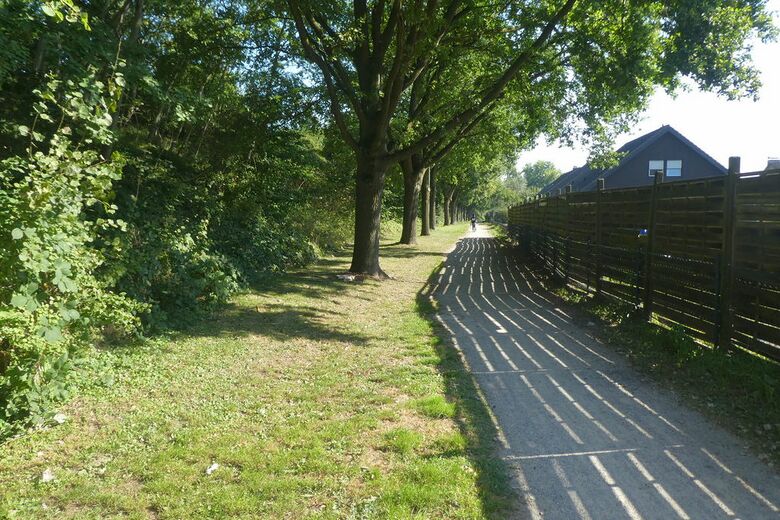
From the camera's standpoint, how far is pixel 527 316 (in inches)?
354

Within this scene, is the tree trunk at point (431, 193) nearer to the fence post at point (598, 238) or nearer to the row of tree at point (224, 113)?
the row of tree at point (224, 113)

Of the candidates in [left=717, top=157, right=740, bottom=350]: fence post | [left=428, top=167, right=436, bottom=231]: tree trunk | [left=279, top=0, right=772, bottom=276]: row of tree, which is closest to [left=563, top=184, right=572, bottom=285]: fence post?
[left=279, top=0, right=772, bottom=276]: row of tree

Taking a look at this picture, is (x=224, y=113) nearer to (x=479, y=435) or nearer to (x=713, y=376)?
(x=479, y=435)

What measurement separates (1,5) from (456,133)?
14727mm

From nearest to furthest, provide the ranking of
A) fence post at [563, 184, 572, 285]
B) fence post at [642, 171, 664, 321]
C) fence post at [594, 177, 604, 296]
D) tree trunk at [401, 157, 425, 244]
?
fence post at [642, 171, 664, 321], fence post at [594, 177, 604, 296], fence post at [563, 184, 572, 285], tree trunk at [401, 157, 425, 244]

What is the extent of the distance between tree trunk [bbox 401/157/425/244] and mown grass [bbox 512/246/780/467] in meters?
16.2

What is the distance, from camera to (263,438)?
4.03 metres

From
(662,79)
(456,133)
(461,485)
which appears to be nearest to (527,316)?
(461,485)

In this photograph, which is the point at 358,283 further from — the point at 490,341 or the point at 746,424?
the point at 746,424

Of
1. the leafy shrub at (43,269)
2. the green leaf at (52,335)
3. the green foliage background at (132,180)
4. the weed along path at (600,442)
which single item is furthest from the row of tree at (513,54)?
the green leaf at (52,335)

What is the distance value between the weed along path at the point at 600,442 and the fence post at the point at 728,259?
109 centimetres

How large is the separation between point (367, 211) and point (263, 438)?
906 centimetres

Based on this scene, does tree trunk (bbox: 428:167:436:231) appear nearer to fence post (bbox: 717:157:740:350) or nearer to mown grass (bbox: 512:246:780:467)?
mown grass (bbox: 512:246:780:467)

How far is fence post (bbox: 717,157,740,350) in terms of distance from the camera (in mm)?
5586
